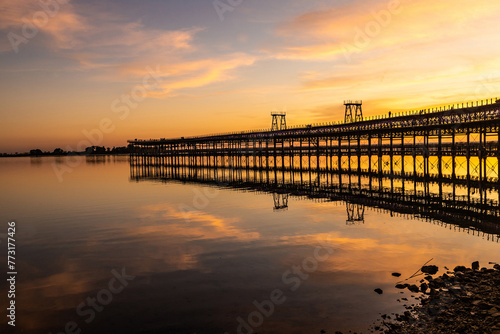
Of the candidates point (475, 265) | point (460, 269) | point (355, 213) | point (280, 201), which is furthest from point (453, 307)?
point (280, 201)

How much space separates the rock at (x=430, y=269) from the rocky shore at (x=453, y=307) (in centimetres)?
56

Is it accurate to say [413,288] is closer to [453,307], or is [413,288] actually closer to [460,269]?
[453,307]

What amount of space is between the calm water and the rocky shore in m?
0.75

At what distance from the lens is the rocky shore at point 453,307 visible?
10.4 m

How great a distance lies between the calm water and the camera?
1188 centimetres

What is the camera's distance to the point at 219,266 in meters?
16.9

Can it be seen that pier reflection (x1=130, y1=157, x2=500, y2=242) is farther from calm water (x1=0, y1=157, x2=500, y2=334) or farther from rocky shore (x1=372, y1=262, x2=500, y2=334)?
rocky shore (x1=372, y1=262, x2=500, y2=334)

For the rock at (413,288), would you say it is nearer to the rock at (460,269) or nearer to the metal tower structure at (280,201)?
the rock at (460,269)

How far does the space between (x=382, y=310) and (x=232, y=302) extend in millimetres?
5060

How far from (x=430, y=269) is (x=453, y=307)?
3.94 m

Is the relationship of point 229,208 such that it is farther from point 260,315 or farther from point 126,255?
point 260,315

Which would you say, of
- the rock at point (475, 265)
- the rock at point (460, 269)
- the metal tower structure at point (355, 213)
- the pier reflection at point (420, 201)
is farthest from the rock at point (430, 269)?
the metal tower structure at point (355, 213)

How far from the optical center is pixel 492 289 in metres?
12.7

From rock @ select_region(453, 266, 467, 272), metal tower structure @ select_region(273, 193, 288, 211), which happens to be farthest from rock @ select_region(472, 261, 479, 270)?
metal tower structure @ select_region(273, 193, 288, 211)
